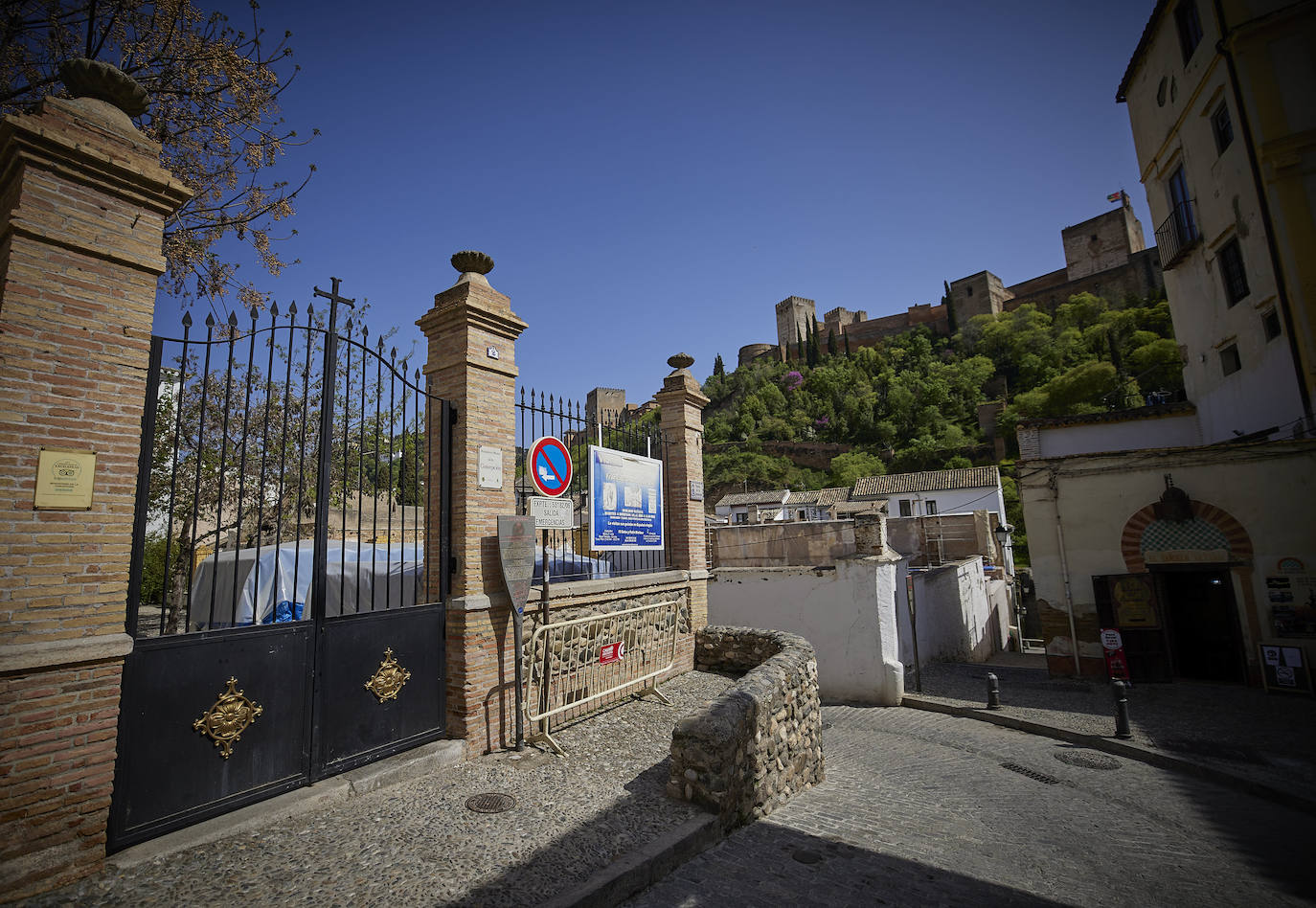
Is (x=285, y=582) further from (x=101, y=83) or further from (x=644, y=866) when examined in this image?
(x=644, y=866)

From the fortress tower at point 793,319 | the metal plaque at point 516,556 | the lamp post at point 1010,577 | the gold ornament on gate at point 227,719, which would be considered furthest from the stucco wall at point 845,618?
the fortress tower at point 793,319

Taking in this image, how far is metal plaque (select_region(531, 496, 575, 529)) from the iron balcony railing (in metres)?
17.4

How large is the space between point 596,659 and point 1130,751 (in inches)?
290

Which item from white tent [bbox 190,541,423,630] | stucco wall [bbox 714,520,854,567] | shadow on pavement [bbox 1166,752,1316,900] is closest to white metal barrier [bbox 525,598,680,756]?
white tent [bbox 190,541,423,630]

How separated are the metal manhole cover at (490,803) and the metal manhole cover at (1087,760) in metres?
7.46

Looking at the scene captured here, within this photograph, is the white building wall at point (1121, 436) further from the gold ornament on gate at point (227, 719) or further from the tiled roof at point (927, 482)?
the tiled roof at point (927, 482)

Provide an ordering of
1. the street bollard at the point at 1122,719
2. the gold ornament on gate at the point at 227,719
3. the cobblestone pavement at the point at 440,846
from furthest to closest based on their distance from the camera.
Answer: the street bollard at the point at 1122,719 < the gold ornament on gate at the point at 227,719 < the cobblestone pavement at the point at 440,846

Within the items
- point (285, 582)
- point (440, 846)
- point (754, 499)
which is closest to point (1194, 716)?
point (440, 846)

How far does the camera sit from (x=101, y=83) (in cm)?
388

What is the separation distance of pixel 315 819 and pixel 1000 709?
1048 centimetres

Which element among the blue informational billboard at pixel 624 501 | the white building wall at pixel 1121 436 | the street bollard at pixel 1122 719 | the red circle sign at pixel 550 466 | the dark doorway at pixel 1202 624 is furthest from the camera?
the white building wall at pixel 1121 436

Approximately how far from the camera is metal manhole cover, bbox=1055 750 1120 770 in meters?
7.71

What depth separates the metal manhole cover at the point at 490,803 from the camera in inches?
178

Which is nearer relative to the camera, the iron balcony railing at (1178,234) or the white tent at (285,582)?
the white tent at (285,582)
